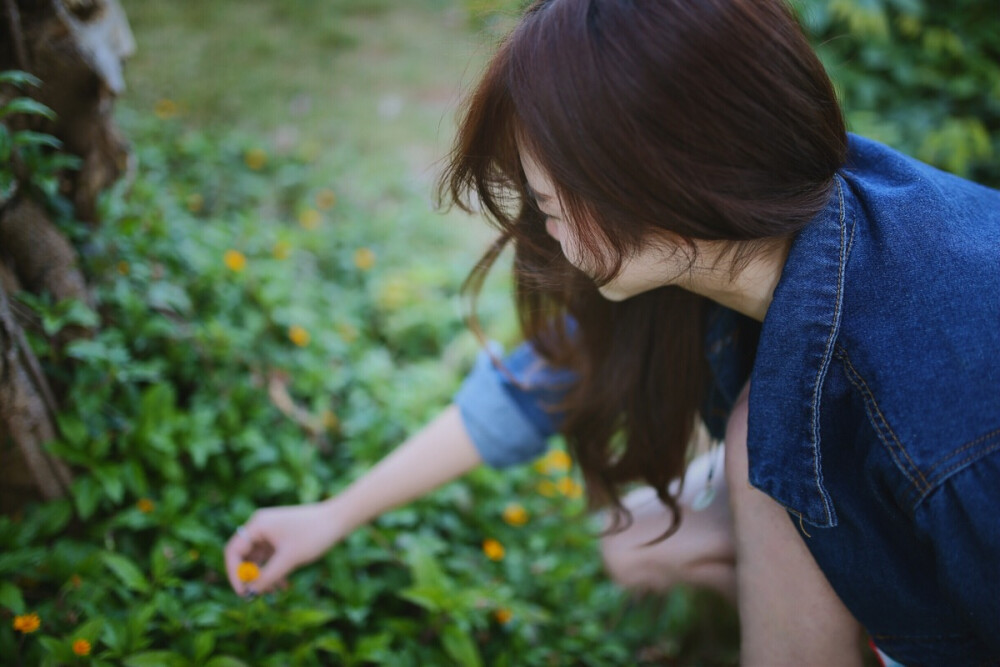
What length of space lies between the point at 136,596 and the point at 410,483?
59cm

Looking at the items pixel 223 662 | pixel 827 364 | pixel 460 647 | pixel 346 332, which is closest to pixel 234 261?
pixel 346 332

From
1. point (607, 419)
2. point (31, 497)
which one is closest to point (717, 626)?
point (607, 419)

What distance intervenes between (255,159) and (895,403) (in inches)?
107

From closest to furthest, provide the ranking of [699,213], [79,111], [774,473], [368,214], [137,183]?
[699,213]
[774,473]
[79,111]
[137,183]
[368,214]

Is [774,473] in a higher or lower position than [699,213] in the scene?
lower

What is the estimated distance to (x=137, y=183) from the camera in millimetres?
1920

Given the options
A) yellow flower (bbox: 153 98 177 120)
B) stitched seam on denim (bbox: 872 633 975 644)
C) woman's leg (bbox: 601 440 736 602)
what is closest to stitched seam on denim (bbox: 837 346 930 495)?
stitched seam on denim (bbox: 872 633 975 644)

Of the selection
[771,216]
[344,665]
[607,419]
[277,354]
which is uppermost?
[771,216]

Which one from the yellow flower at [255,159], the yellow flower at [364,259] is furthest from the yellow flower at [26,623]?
the yellow flower at [255,159]

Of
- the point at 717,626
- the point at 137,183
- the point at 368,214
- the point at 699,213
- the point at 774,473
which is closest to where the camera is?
the point at 699,213

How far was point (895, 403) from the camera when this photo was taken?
3.05ft

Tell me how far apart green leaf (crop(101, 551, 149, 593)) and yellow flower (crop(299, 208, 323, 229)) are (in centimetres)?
155

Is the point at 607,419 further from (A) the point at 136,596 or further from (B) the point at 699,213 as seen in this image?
(A) the point at 136,596

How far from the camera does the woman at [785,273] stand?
2.93 ft
